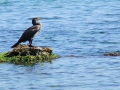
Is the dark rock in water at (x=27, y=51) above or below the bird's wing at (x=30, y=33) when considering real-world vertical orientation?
below

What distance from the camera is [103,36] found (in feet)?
104

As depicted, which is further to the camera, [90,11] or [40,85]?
[90,11]

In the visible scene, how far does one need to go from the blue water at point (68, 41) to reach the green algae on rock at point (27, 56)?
500 mm

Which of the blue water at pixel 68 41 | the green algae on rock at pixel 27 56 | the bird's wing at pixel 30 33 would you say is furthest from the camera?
the bird's wing at pixel 30 33

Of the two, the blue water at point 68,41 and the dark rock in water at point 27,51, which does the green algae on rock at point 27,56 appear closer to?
the dark rock in water at point 27,51

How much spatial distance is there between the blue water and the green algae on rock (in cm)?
50

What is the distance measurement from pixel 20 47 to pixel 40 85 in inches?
161

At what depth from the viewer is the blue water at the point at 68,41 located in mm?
20125

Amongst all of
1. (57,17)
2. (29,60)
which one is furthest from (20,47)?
(57,17)

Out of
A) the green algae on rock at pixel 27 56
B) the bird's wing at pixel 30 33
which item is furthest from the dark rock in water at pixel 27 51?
the bird's wing at pixel 30 33

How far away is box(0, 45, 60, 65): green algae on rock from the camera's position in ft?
75.5

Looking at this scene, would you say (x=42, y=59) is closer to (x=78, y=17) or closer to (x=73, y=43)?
(x=73, y=43)

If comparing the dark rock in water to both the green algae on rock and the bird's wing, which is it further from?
Answer: the bird's wing

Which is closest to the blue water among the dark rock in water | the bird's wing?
the dark rock in water
